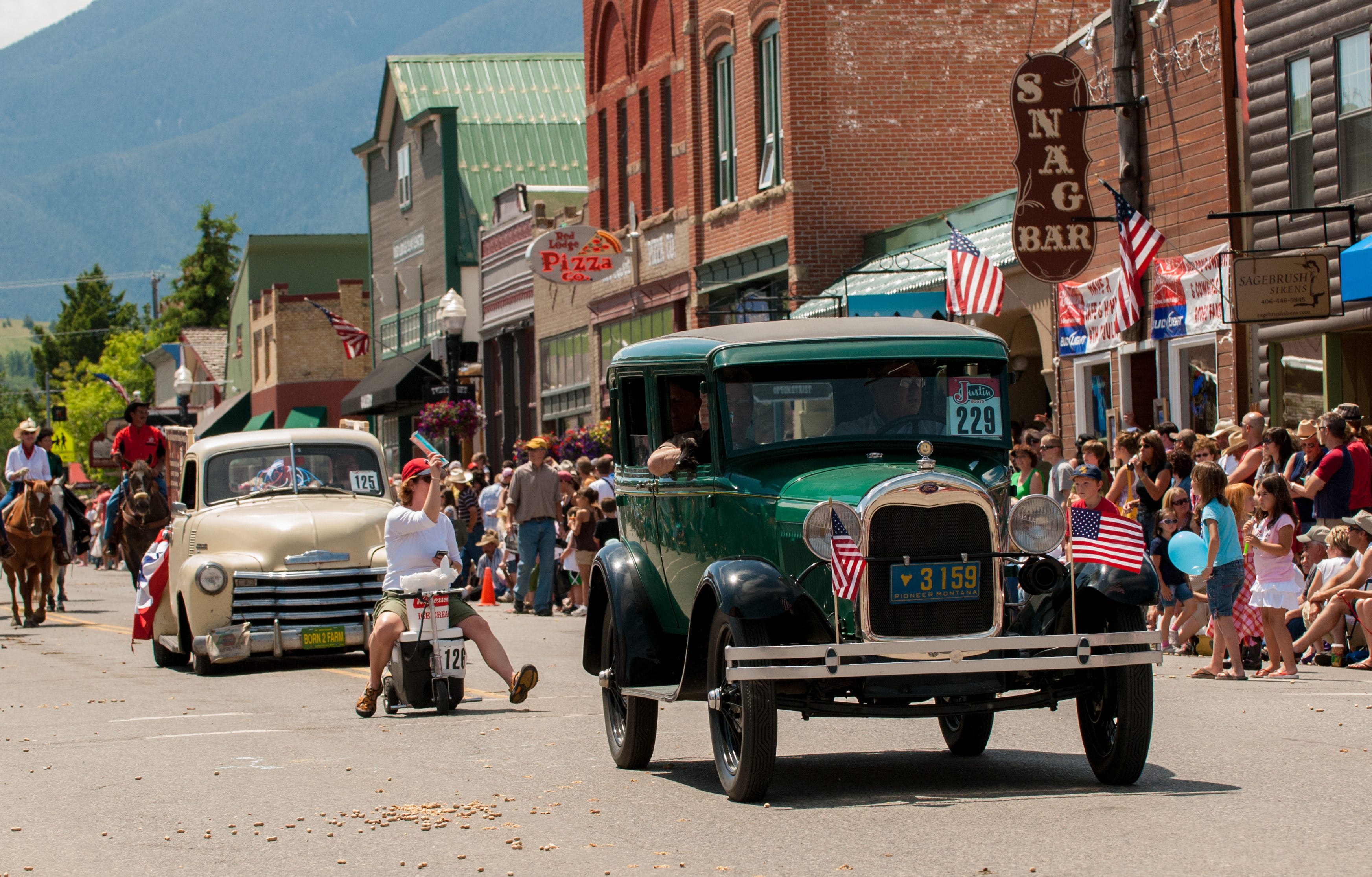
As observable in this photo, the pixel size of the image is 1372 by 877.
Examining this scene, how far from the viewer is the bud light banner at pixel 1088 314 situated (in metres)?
22.8

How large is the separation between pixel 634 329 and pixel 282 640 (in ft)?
72.6

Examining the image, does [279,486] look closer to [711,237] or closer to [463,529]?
[463,529]

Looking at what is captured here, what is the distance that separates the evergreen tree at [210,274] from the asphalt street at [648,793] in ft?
284

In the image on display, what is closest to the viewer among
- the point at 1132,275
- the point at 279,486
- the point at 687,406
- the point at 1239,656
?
the point at 687,406

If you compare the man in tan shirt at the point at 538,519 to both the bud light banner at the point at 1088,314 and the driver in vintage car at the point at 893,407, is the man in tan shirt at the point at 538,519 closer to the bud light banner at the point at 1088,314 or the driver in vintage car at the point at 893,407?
the bud light banner at the point at 1088,314

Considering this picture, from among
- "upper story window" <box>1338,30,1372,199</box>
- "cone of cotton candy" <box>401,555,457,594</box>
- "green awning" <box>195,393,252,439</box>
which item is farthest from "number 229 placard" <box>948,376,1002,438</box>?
"green awning" <box>195,393,252,439</box>

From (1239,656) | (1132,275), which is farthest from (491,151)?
(1239,656)

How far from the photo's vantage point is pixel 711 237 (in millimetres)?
33625

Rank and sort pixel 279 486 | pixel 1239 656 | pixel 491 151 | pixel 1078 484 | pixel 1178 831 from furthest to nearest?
1. pixel 491 151
2. pixel 279 486
3. pixel 1239 656
4. pixel 1078 484
5. pixel 1178 831

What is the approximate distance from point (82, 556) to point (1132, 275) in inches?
1489

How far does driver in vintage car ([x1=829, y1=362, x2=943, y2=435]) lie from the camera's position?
921 cm

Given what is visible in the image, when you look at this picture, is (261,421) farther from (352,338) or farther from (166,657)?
(166,657)

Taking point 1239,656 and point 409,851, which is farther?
point 1239,656

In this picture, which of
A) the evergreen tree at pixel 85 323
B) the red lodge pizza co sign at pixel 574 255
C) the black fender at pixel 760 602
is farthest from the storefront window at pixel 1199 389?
the evergreen tree at pixel 85 323
